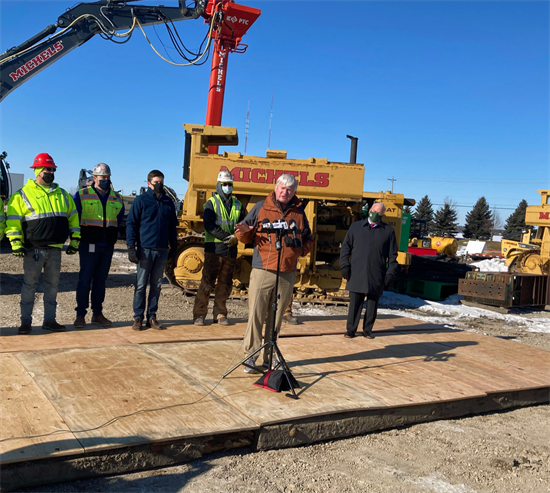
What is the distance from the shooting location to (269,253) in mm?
4219

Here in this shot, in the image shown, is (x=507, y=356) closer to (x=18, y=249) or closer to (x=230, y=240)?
(x=230, y=240)

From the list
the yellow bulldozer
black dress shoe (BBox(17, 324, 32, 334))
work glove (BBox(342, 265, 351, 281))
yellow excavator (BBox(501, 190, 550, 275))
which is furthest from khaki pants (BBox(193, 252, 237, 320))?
yellow excavator (BBox(501, 190, 550, 275))

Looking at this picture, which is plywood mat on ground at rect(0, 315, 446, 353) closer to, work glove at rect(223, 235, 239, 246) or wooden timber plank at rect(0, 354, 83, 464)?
wooden timber plank at rect(0, 354, 83, 464)


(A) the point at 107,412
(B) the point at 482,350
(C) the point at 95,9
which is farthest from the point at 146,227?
(C) the point at 95,9

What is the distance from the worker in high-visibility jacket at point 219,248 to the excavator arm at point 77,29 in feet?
25.5

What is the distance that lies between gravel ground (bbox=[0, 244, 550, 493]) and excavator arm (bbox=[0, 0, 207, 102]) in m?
10.9

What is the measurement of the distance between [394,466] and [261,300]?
1.62 meters

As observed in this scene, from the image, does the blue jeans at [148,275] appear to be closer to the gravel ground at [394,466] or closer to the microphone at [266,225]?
the microphone at [266,225]

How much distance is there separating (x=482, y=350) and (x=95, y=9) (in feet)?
36.9

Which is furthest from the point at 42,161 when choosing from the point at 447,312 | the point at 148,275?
the point at 447,312

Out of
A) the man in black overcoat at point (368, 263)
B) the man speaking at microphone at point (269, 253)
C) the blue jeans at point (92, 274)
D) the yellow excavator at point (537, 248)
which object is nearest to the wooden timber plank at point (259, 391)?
the man speaking at microphone at point (269, 253)

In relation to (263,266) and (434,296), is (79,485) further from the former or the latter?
(434,296)

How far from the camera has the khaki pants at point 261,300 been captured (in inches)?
167

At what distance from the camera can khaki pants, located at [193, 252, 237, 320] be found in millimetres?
6164
